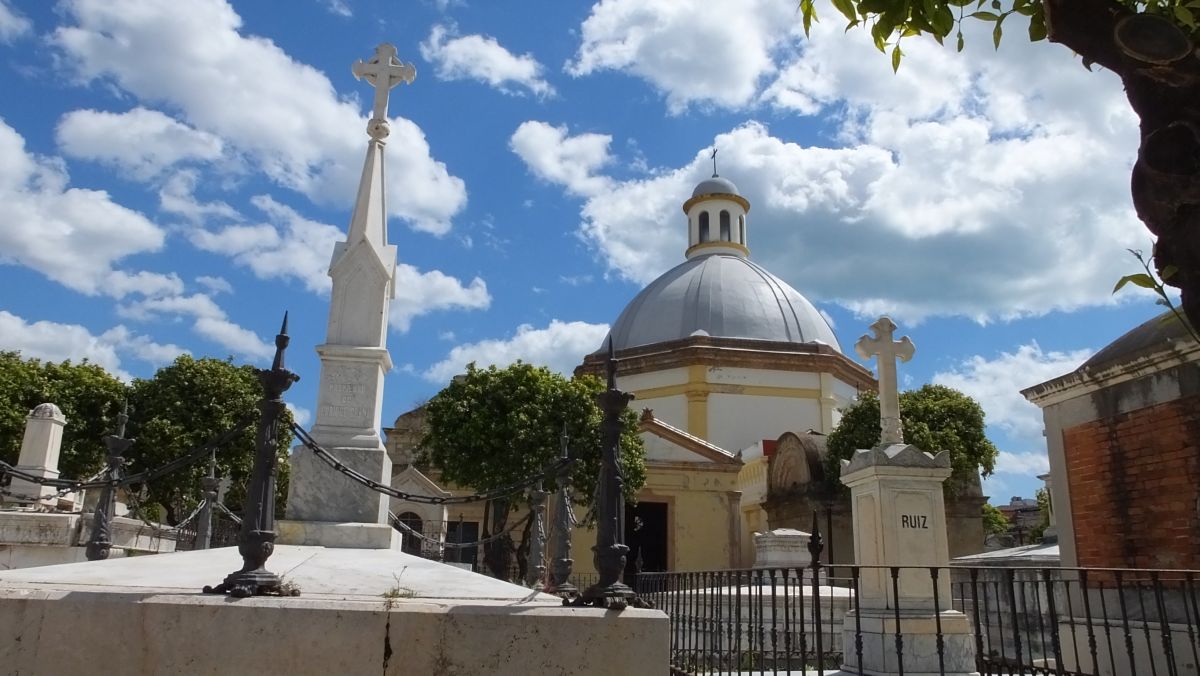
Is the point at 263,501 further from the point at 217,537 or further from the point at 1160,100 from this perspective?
the point at 217,537

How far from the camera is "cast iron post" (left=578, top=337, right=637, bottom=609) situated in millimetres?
4883

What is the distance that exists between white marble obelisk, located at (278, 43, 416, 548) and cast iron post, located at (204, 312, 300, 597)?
103 inches

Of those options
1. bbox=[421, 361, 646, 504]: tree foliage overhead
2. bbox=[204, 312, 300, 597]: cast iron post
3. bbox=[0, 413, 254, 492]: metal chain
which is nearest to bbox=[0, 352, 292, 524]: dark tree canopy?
bbox=[421, 361, 646, 504]: tree foliage overhead

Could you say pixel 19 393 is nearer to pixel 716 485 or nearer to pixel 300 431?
pixel 716 485

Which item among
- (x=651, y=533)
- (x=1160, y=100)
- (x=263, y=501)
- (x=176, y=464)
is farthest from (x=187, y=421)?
(x=1160, y=100)

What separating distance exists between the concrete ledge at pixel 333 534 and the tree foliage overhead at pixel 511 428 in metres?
13.8

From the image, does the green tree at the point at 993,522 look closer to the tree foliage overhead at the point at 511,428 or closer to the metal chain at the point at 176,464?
the tree foliage overhead at the point at 511,428

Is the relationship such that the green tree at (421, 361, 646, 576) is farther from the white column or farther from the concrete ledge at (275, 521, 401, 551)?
the concrete ledge at (275, 521, 401, 551)

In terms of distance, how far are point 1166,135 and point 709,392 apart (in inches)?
1133

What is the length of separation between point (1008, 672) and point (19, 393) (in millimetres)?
29617

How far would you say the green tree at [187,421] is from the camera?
26.2 m

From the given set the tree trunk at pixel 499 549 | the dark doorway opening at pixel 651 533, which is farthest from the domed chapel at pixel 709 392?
the tree trunk at pixel 499 549

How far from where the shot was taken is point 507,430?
72.6 ft

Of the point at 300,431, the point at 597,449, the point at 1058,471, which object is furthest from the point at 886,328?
the point at 597,449
